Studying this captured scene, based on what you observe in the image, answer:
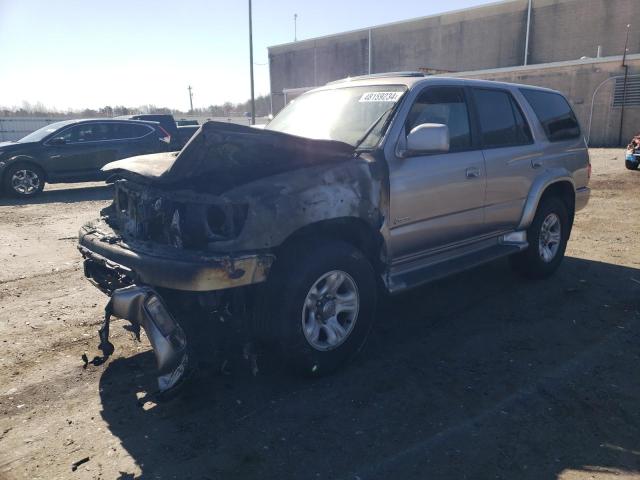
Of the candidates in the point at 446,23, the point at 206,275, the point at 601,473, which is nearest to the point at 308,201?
the point at 206,275

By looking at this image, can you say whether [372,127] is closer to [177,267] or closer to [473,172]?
[473,172]

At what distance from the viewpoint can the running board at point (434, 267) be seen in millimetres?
3883

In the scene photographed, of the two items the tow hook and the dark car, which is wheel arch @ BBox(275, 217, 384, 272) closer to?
the tow hook

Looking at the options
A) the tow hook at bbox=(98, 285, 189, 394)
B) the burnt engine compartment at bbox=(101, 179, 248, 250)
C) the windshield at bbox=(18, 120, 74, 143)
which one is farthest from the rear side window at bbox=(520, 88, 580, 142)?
the windshield at bbox=(18, 120, 74, 143)

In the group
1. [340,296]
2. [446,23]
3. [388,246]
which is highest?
[446,23]

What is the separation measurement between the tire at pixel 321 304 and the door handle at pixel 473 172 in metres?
1.38

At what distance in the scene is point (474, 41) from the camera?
34812 millimetres

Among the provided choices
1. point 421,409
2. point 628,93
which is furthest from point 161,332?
point 628,93

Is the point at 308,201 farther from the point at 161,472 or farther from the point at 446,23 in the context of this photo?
the point at 446,23

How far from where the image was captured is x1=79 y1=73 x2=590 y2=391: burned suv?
298cm

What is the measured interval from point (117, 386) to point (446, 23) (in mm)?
37908

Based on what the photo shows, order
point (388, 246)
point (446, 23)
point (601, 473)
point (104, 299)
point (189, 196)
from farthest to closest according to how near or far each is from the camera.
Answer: point (446, 23)
point (104, 299)
point (388, 246)
point (189, 196)
point (601, 473)

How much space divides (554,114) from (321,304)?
3.84 m

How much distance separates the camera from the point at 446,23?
35969 millimetres
